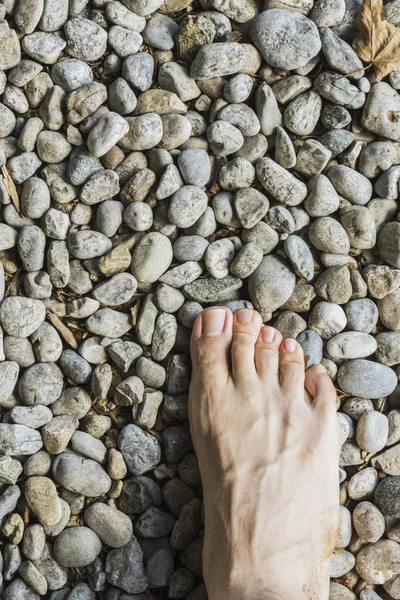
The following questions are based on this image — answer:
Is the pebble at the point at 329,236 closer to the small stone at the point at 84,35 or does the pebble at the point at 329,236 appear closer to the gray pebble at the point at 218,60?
the gray pebble at the point at 218,60

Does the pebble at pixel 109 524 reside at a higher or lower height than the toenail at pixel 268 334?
lower

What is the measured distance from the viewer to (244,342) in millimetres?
1530

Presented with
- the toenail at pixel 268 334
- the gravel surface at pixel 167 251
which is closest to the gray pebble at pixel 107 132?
the gravel surface at pixel 167 251

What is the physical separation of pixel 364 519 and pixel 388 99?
93cm

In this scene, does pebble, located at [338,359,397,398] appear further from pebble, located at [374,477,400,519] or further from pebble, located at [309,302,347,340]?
pebble, located at [374,477,400,519]

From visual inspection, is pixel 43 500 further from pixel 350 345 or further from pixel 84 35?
pixel 84 35

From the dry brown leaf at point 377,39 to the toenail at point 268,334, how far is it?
625 mm

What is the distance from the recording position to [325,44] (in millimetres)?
1547

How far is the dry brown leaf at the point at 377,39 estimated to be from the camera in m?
1.54

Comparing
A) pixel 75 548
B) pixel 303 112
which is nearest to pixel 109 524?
pixel 75 548

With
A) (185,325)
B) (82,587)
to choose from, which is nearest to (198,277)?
(185,325)

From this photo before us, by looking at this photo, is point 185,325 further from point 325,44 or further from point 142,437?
point 325,44

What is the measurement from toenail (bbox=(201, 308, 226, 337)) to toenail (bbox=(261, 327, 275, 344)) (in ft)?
0.31

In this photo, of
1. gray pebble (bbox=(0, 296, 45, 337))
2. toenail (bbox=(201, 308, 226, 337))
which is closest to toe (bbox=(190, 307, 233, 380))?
toenail (bbox=(201, 308, 226, 337))
